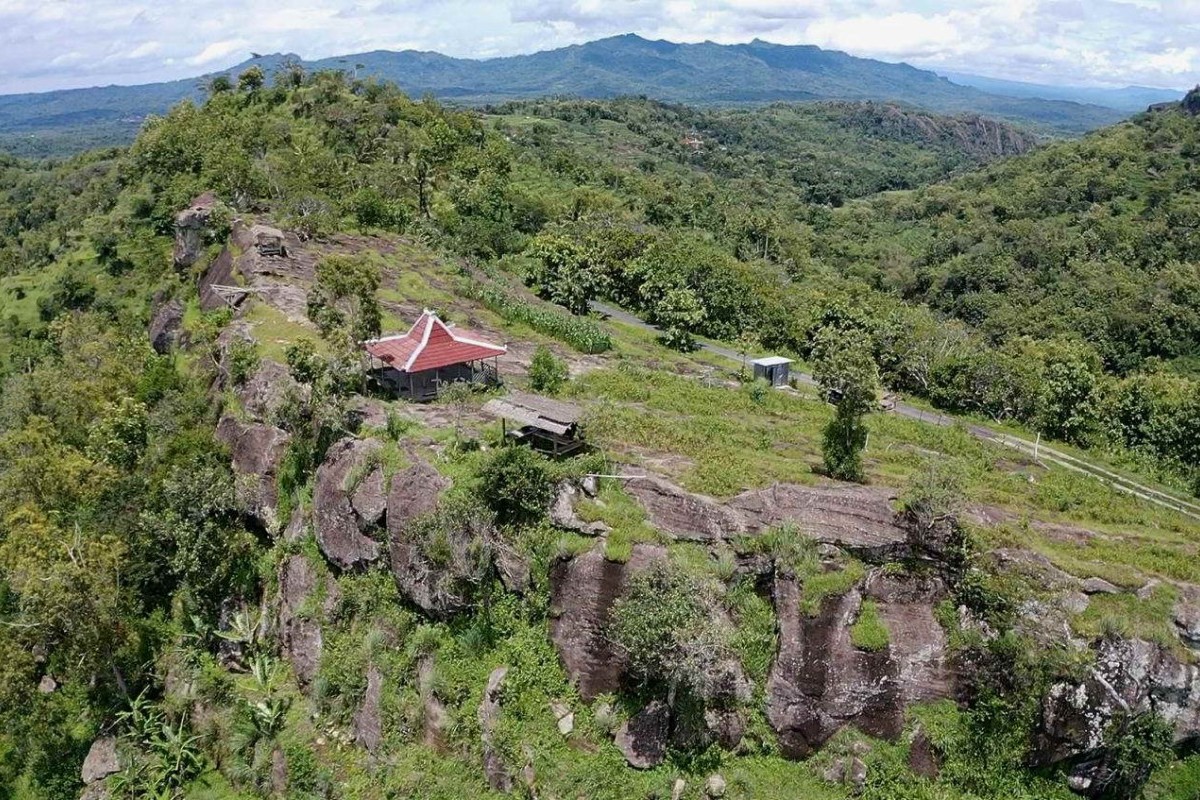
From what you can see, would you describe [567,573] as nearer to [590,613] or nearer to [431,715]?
[590,613]

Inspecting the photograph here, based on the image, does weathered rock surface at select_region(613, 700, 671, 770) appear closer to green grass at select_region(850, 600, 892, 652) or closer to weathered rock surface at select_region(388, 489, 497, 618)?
green grass at select_region(850, 600, 892, 652)

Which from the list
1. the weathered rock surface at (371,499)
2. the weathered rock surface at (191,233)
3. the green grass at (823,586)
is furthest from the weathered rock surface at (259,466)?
the weathered rock surface at (191,233)

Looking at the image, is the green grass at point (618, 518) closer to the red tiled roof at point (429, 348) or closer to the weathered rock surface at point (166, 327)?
the red tiled roof at point (429, 348)

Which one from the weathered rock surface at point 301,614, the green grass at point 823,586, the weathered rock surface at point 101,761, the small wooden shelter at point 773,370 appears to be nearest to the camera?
the green grass at point 823,586

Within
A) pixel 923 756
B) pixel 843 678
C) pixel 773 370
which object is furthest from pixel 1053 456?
pixel 843 678

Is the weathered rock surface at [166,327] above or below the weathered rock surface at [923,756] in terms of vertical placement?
above

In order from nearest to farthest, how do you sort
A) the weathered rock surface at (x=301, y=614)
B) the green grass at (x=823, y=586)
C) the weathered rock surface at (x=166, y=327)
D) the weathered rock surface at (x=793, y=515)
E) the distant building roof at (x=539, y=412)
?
the green grass at (x=823, y=586)
the weathered rock surface at (x=793, y=515)
the distant building roof at (x=539, y=412)
the weathered rock surface at (x=301, y=614)
the weathered rock surface at (x=166, y=327)

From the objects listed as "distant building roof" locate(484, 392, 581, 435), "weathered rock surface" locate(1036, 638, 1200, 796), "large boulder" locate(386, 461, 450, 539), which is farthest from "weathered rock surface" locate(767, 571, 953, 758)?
"large boulder" locate(386, 461, 450, 539)
